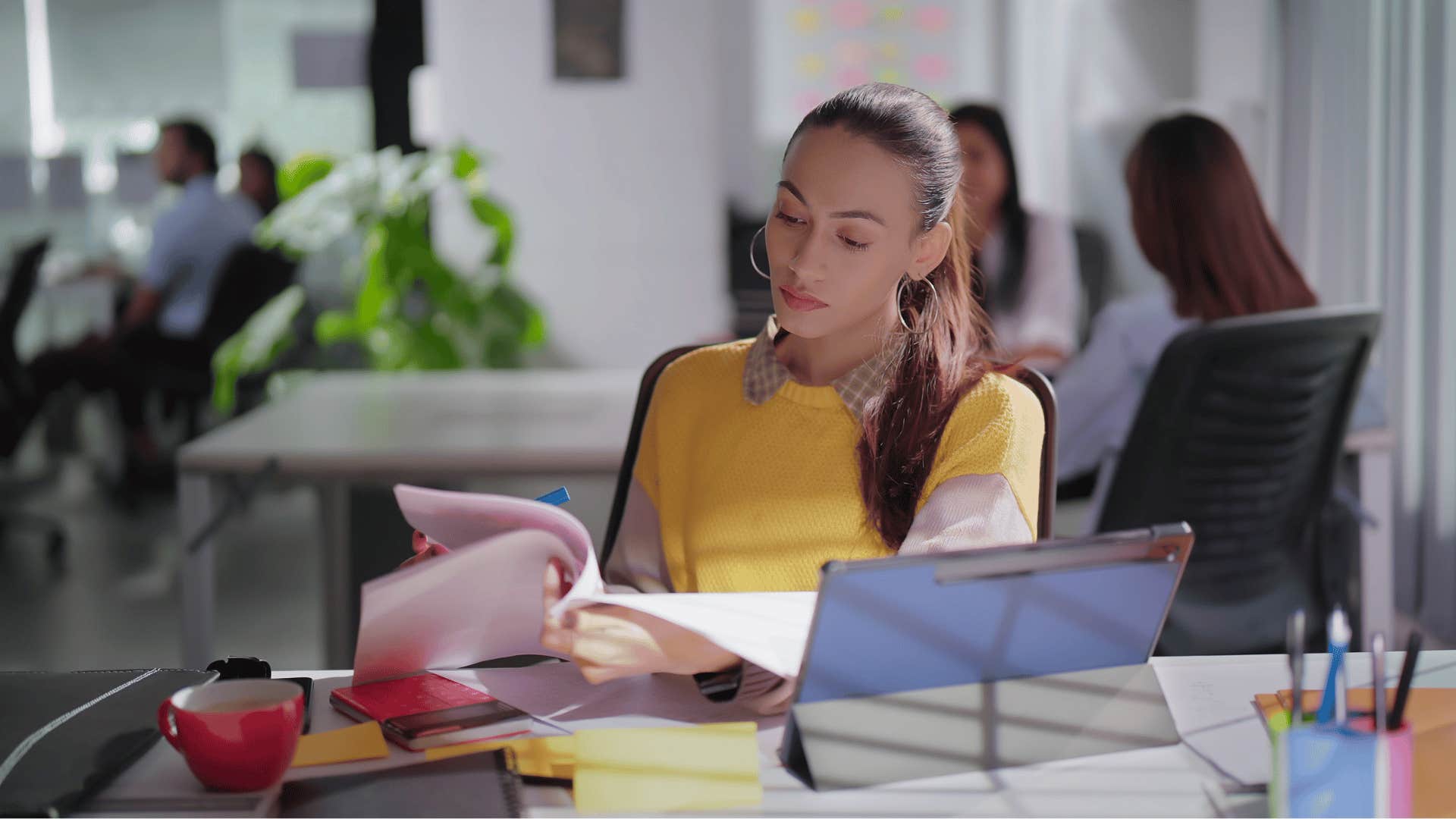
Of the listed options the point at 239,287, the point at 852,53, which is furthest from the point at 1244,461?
the point at 852,53

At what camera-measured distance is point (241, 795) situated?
87 centimetres

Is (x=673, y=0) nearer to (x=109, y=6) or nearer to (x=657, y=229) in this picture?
(x=657, y=229)

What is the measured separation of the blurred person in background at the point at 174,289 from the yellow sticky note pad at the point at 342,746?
4.49 meters

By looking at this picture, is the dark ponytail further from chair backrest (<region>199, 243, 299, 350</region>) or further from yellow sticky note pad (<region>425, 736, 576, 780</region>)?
chair backrest (<region>199, 243, 299, 350</region>)

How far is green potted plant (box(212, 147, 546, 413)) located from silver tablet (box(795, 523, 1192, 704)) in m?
4.05

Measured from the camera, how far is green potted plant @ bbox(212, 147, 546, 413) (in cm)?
475

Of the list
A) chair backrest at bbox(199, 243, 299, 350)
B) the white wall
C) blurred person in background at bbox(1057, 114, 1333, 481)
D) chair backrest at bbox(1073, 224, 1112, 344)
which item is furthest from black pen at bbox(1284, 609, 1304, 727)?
chair backrest at bbox(199, 243, 299, 350)

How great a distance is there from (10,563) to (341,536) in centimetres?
210

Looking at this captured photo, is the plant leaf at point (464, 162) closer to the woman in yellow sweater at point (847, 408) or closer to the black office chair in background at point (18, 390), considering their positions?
the black office chair in background at point (18, 390)

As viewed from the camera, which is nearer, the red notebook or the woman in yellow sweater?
the red notebook

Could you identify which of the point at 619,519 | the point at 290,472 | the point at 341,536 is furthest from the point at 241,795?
the point at 341,536

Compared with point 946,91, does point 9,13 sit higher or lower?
higher

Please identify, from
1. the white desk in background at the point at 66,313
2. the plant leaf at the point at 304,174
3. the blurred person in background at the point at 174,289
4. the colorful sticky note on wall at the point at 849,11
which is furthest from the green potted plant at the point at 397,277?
the colorful sticky note on wall at the point at 849,11

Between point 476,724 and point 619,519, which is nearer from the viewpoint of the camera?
point 476,724
